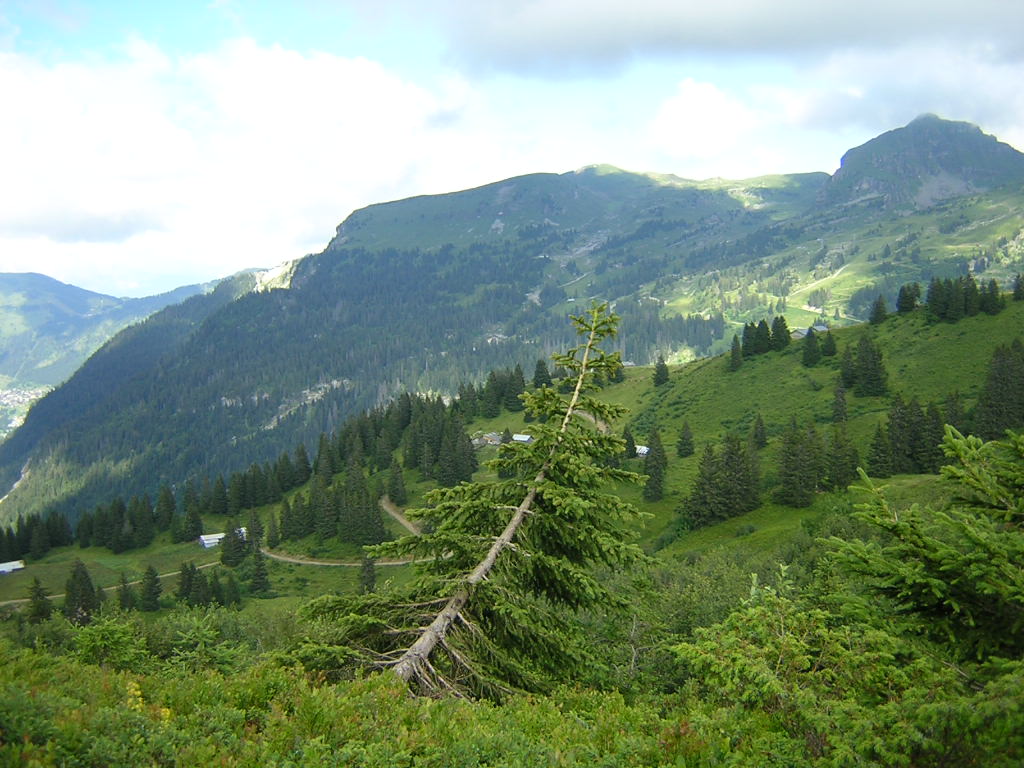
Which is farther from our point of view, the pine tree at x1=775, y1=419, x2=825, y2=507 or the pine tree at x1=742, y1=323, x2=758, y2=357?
Answer: the pine tree at x1=742, y1=323, x2=758, y2=357

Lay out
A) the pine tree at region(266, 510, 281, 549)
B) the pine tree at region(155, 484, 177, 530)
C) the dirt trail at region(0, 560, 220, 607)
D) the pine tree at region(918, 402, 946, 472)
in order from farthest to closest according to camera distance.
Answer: the pine tree at region(155, 484, 177, 530)
the pine tree at region(266, 510, 281, 549)
the dirt trail at region(0, 560, 220, 607)
the pine tree at region(918, 402, 946, 472)

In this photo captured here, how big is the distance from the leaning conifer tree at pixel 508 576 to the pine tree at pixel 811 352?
121 meters

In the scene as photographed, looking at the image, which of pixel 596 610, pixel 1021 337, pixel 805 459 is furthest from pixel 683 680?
pixel 1021 337

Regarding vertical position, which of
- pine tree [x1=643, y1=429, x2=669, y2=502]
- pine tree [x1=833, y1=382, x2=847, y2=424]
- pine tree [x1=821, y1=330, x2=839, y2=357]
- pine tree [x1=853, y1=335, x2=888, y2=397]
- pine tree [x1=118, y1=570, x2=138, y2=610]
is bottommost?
pine tree [x1=118, y1=570, x2=138, y2=610]

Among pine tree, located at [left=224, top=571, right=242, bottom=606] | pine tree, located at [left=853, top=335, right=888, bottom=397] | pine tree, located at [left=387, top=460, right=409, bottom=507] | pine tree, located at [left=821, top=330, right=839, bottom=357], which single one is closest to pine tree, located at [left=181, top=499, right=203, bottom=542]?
pine tree, located at [left=387, top=460, right=409, bottom=507]

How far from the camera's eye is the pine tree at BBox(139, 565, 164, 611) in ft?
279

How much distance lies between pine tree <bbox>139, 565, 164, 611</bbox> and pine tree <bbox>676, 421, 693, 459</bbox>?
92.2 m

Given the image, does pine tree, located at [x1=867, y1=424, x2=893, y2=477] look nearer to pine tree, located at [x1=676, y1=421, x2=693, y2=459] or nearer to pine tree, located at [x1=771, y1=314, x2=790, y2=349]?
pine tree, located at [x1=676, y1=421, x2=693, y2=459]

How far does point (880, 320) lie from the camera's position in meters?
125

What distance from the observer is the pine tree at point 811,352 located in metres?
120

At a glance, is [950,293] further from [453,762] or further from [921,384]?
[453,762]

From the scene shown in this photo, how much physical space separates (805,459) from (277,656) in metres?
82.1

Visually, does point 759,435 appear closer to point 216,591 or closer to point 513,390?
point 513,390

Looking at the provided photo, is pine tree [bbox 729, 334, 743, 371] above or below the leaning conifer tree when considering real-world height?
below
